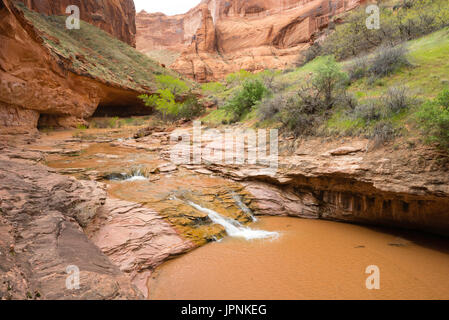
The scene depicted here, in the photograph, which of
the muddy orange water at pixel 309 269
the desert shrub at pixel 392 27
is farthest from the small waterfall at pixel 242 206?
the desert shrub at pixel 392 27

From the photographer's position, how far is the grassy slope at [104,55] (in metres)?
19.5

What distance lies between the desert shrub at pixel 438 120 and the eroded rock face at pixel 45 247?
580 centimetres

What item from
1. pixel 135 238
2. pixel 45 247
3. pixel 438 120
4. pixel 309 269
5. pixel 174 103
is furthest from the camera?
pixel 174 103

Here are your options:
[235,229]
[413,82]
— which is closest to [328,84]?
[413,82]

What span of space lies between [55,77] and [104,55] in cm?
1269

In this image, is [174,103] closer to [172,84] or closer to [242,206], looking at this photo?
[172,84]

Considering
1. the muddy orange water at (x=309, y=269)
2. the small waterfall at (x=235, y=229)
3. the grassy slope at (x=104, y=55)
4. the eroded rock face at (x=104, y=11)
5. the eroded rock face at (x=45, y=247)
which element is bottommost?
the muddy orange water at (x=309, y=269)

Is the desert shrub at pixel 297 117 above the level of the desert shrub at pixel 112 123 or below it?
below

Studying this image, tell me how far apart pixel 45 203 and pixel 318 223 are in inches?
240

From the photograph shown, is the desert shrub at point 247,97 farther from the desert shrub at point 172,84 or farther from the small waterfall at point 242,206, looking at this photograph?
the desert shrub at point 172,84

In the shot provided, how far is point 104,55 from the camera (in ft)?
80.9

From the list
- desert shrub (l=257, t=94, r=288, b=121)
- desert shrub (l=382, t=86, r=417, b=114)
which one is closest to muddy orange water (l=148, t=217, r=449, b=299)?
desert shrub (l=382, t=86, r=417, b=114)

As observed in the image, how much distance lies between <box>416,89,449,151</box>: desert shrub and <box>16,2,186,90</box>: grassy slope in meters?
20.3

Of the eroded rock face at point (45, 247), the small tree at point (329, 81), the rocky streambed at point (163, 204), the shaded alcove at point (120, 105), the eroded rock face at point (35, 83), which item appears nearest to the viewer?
the eroded rock face at point (45, 247)
